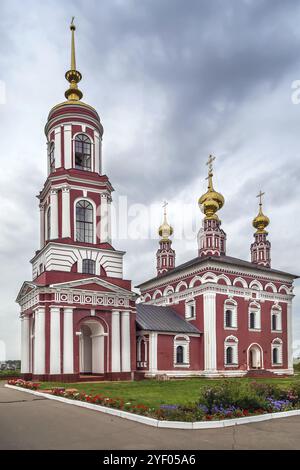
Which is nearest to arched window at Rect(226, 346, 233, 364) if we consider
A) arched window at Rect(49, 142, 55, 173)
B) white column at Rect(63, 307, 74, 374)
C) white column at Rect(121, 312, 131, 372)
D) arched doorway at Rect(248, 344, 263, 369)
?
arched doorway at Rect(248, 344, 263, 369)

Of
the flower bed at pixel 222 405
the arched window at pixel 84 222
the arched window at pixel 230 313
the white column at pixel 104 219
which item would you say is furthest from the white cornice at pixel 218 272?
the flower bed at pixel 222 405

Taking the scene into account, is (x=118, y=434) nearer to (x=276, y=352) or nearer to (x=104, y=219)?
(x=104, y=219)

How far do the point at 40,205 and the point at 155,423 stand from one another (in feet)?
82.0

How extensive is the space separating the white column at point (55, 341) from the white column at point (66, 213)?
17.3ft

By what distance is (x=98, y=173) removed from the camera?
32406 millimetres

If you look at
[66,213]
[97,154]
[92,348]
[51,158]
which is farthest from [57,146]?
[92,348]

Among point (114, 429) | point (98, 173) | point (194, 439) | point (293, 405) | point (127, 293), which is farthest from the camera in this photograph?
point (98, 173)

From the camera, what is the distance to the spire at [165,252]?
4706cm

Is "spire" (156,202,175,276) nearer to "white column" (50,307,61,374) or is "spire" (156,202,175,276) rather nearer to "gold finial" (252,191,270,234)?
"gold finial" (252,191,270,234)

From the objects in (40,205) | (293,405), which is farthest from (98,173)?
(293,405)

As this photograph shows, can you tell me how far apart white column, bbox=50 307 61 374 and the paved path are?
46.6 feet

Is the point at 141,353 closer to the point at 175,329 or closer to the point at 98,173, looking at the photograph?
the point at 175,329

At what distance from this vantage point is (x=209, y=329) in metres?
35.8

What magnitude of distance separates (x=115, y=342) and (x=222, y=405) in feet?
58.5
